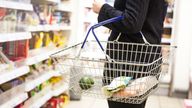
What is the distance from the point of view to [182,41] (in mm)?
3918

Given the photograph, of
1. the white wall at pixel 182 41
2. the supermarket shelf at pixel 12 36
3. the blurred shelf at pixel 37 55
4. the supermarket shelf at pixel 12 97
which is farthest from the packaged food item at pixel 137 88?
the white wall at pixel 182 41

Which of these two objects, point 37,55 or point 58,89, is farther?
point 58,89

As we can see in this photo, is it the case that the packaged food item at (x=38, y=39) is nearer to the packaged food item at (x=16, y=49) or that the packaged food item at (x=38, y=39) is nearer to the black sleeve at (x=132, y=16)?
the packaged food item at (x=16, y=49)

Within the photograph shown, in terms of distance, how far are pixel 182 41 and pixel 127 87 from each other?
9.96ft

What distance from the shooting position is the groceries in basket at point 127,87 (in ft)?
3.48

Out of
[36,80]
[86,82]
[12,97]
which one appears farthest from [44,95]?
[86,82]

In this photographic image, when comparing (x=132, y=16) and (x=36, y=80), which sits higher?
(x=132, y=16)

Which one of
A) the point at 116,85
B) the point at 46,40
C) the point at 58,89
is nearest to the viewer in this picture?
the point at 116,85


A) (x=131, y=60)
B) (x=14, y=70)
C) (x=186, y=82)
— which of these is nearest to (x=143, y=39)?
(x=131, y=60)

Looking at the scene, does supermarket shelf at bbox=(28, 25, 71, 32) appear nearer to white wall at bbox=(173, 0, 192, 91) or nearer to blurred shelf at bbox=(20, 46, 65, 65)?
blurred shelf at bbox=(20, 46, 65, 65)

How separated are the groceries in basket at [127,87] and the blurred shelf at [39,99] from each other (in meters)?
1.57

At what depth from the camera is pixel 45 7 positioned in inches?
116

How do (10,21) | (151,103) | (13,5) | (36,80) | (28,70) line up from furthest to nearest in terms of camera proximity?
(151,103) → (36,80) → (28,70) → (10,21) → (13,5)

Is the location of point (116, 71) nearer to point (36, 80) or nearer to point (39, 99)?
point (36, 80)
